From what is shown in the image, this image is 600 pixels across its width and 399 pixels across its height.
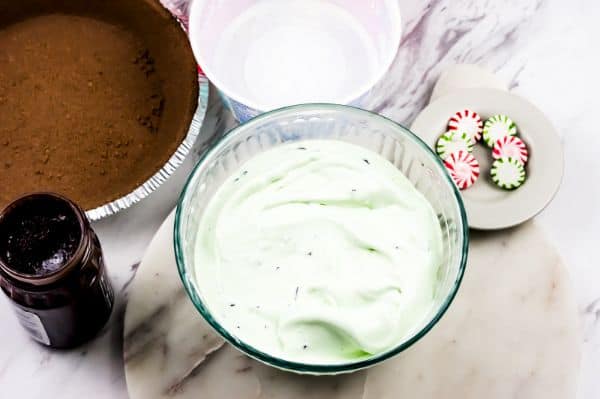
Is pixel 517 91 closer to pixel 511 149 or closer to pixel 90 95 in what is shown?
pixel 511 149

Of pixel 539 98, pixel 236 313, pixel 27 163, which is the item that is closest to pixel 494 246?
pixel 539 98

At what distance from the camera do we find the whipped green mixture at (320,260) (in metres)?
0.90

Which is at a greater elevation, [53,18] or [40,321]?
[53,18]

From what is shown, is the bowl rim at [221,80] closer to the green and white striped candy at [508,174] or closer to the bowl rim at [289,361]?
the bowl rim at [289,361]

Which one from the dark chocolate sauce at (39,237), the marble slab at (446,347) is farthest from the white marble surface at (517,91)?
the dark chocolate sauce at (39,237)

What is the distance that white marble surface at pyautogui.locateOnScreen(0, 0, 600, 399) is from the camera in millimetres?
1098

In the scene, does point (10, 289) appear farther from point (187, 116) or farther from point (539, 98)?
point (539, 98)

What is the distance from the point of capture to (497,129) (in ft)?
3.78

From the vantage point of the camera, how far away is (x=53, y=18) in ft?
4.04

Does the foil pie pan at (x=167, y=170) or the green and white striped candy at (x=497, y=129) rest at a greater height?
the green and white striped candy at (x=497, y=129)

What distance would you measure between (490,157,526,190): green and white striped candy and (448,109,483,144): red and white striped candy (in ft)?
0.17

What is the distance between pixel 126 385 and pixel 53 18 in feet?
1.67

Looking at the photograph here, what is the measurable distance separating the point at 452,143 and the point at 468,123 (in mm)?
37

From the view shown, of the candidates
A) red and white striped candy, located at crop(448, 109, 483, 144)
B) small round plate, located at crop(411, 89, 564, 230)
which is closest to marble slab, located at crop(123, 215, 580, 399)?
small round plate, located at crop(411, 89, 564, 230)
